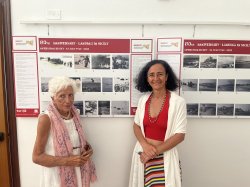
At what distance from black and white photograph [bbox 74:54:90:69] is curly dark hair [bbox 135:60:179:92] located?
16.7 inches

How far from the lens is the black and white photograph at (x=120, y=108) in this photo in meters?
2.01

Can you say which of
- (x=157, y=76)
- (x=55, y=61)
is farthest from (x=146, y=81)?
(x=55, y=61)

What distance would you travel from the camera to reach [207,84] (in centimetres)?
199

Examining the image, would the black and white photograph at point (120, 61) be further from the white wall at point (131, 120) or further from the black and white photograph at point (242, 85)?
the black and white photograph at point (242, 85)

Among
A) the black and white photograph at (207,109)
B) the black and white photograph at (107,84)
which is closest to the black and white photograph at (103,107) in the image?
the black and white photograph at (107,84)

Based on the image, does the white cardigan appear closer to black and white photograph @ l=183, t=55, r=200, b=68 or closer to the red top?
the red top

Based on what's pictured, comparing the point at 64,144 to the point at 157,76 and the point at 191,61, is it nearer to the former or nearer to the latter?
the point at 157,76

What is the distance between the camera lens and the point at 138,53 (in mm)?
1939

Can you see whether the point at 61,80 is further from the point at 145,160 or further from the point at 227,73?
the point at 227,73

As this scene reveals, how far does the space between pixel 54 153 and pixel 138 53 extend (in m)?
0.98

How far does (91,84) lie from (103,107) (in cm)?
21

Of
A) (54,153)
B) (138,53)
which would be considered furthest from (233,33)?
(54,153)

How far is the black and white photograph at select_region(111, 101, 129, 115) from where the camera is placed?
6.59 feet

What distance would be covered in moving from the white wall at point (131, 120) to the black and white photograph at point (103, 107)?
7 cm
